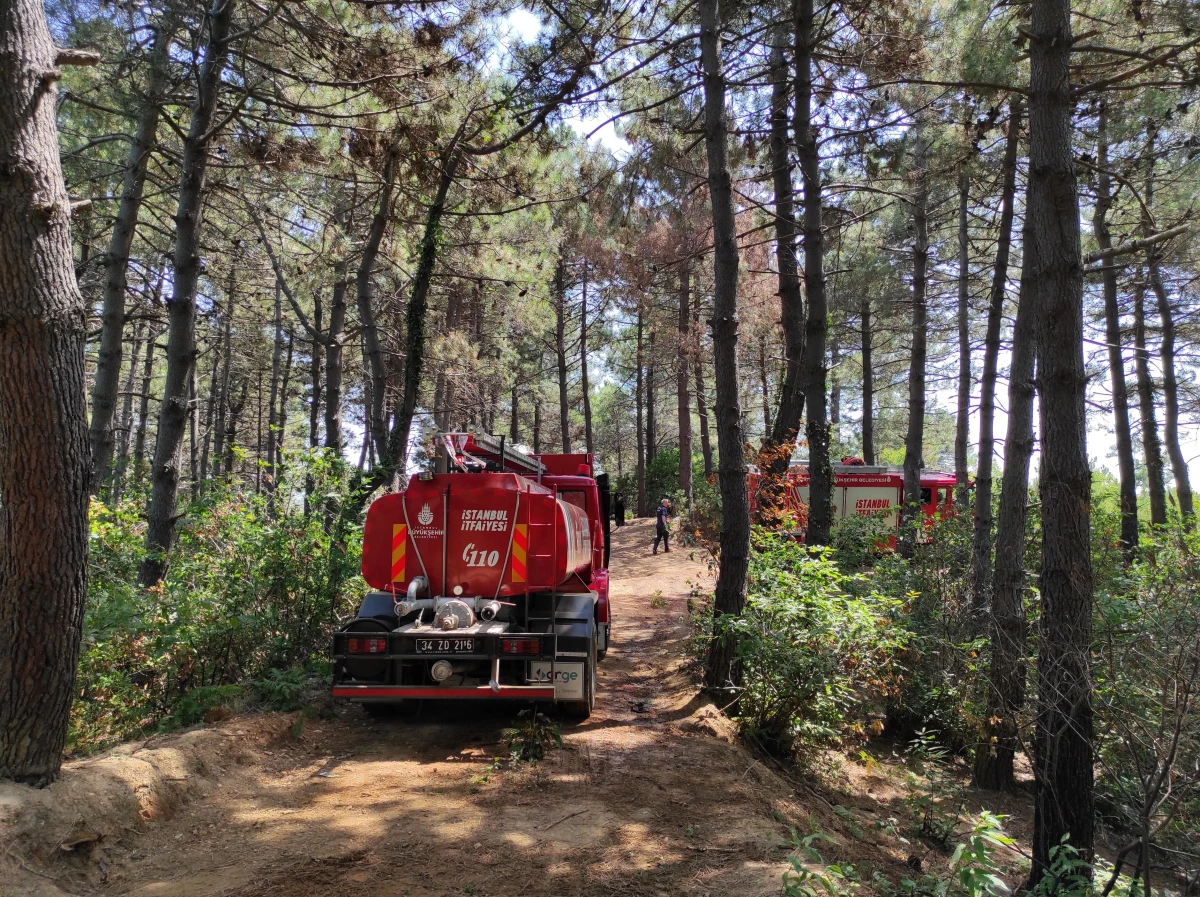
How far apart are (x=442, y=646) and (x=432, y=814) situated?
4.83 ft

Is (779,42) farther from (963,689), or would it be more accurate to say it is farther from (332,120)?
(963,689)

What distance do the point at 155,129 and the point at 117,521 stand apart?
5.87 metres

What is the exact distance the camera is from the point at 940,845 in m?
5.83

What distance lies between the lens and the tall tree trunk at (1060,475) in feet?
15.3

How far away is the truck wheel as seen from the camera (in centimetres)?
625

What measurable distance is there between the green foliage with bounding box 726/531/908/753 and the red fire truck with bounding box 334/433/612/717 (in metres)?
1.56

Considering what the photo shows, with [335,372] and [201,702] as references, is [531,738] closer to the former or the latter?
[201,702]

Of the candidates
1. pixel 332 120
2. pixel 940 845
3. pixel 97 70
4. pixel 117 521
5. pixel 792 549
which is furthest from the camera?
pixel 332 120

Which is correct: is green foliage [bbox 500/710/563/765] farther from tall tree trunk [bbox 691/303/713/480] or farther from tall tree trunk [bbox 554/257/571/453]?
tall tree trunk [bbox 554/257/571/453]

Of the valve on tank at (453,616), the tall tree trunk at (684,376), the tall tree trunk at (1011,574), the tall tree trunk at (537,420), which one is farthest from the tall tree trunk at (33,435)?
the tall tree trunk at (537,420)

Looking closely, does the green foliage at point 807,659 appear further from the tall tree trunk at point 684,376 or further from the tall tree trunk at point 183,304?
the tall tree trunk at point 684,376

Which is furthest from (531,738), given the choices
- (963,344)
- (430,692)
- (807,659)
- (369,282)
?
(963,344)

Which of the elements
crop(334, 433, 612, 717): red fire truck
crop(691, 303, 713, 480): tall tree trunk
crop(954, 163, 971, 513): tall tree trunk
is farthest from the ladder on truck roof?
crop(691, 303, 713, 480): tall tree trunk

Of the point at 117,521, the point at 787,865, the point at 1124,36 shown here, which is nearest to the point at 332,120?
the point at 117,521
